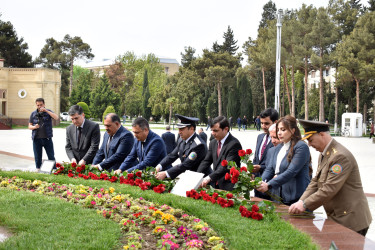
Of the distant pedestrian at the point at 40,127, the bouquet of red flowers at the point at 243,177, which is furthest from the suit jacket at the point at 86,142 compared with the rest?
the bouquet of red flowers at the point at 243,177

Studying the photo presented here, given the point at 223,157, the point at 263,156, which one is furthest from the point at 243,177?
the point at 263,156

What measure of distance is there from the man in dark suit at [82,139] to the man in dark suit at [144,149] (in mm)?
910

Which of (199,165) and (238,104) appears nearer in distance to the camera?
(199,165)

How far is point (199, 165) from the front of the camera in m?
6.02

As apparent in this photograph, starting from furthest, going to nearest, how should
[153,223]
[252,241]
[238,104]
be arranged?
[238,104] < [153,223] < [252,241]

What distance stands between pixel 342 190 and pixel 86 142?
4.96 metres

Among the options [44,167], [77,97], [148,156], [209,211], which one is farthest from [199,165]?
[77,97]

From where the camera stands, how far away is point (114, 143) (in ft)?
22.8

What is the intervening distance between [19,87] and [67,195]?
4195cm

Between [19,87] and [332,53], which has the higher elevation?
[332,53]

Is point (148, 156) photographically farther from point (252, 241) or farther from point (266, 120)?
point (252, 241)

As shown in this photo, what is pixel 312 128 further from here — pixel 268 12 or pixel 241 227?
pixel 268 12

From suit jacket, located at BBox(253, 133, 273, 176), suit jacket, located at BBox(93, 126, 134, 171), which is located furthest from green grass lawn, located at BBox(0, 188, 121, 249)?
suit jacket, located at BBox(253, 133, 273, 176)

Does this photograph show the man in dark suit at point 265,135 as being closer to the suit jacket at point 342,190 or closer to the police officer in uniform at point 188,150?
the police officer in uniform at point 188,150
